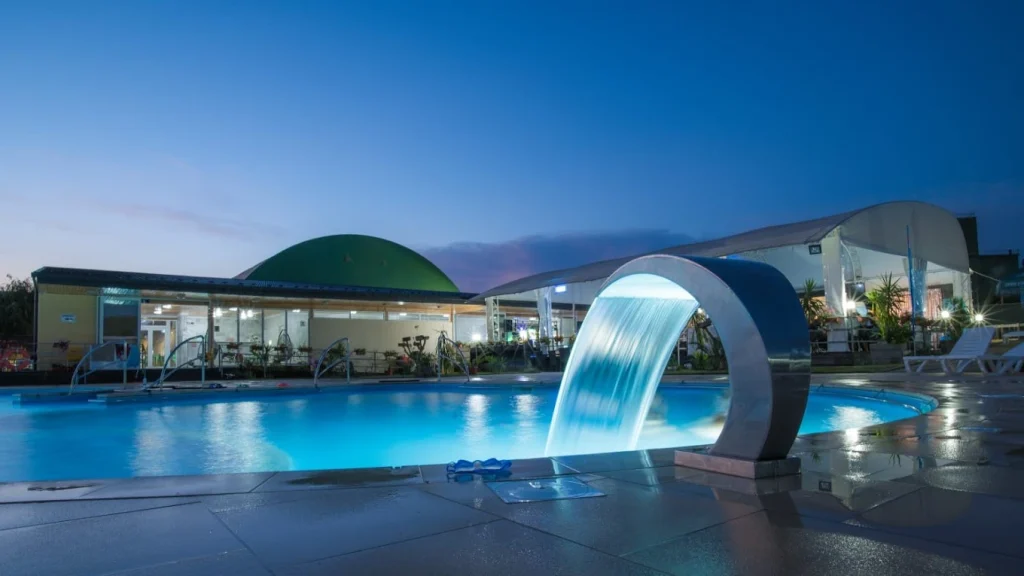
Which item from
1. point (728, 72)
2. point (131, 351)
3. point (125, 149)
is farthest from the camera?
point (728, 72)

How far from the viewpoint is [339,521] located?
2.65 meters

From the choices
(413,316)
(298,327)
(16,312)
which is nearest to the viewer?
(298,327)

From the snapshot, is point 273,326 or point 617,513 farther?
point 273,326

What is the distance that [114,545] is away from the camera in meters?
2.34

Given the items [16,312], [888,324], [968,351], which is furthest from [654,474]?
[16,312]

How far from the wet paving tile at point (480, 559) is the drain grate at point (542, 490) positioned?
0.61 meters

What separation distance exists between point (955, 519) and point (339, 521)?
8.09ft

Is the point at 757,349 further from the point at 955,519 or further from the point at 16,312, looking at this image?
the point at 16,312

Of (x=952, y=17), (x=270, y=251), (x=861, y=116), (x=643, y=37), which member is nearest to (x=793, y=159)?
(x=861, y=116)

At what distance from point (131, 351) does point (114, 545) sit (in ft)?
60.0

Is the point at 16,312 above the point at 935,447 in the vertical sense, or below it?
above

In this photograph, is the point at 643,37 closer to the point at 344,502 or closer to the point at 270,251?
the point at 344,502

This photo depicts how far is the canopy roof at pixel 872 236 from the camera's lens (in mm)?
18484

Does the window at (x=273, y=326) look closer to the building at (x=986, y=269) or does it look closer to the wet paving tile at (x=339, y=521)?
the wet paving tile at (x=339, y=521)
